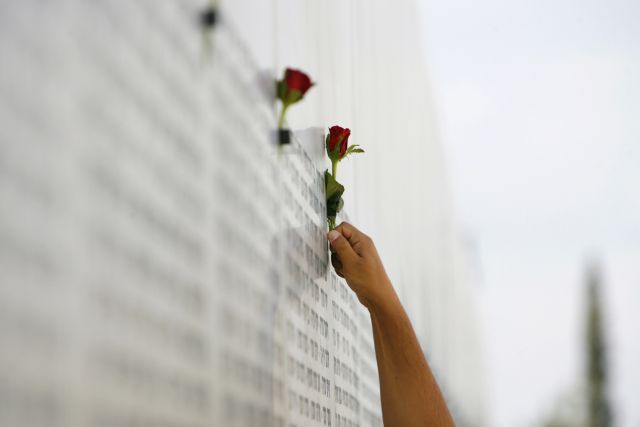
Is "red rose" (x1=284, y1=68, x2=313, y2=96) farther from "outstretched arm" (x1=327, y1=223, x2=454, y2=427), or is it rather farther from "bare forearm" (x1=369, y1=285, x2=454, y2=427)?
"bare forearm" (x1=369, y1=285, x2=454, y2=427)

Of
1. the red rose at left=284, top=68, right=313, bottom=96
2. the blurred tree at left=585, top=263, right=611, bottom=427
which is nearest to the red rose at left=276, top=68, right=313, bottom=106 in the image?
the red rose at left=284, top=68, right=313, bottom=96

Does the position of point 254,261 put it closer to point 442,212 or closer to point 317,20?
point 317,20

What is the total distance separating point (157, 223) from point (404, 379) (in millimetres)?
Answer: 918

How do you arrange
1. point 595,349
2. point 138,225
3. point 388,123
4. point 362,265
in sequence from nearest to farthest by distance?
point 138,225 → point 362,265 → point 388,123 → point 595,349

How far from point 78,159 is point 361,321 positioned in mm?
1369

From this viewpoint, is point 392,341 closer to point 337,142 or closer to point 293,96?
point 337,142

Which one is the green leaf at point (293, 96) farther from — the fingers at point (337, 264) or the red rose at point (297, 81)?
the fingers at point (337, 264)

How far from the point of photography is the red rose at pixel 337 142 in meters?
1.40

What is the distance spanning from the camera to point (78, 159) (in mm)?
518

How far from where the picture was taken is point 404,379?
4.72 feet

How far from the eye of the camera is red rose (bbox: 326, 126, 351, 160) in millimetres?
1403

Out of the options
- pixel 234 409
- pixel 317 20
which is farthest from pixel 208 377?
pixel 317 20

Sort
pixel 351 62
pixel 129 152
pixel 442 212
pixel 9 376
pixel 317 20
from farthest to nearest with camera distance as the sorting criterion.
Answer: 1. pixel 442 212
2. pixel 351 62
3. pixel 317 20
4. pixel 129 152
5. pixel 9 376

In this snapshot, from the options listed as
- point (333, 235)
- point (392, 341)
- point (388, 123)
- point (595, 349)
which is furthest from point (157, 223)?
point (595, 349)
